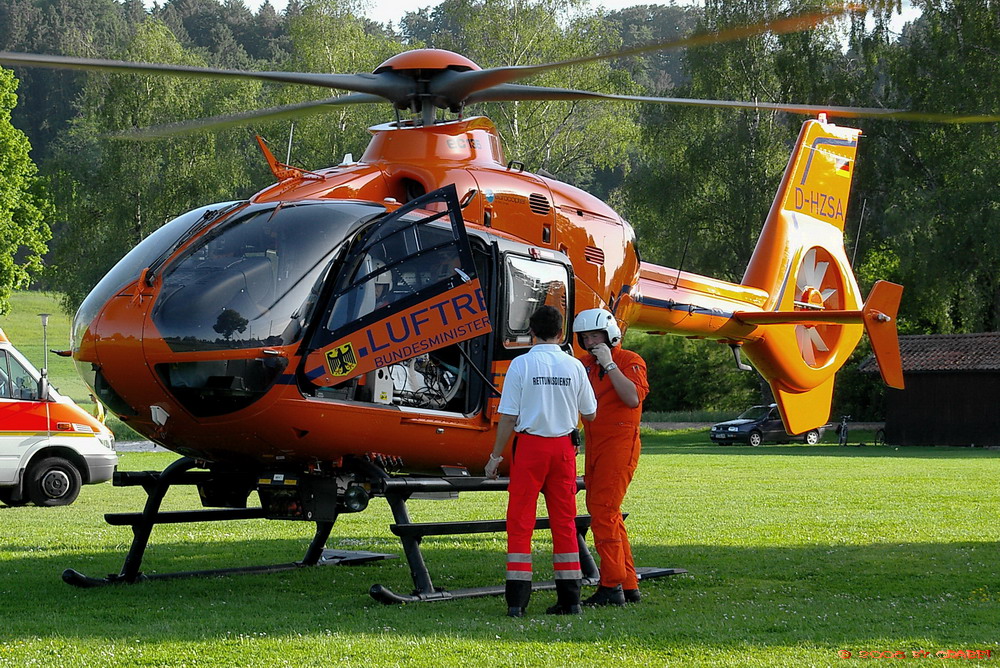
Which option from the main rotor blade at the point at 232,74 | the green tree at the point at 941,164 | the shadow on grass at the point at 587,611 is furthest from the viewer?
the green tree at the point at 941,164

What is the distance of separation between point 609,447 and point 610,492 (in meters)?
0.31

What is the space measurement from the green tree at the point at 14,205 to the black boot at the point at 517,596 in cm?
4477

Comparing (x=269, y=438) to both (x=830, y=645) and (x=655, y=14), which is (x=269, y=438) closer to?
(x=830, y=645)

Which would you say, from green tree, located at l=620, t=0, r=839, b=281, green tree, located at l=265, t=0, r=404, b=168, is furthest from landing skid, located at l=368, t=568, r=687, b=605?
green tree, located at l=620, t=0, r=839, b=281

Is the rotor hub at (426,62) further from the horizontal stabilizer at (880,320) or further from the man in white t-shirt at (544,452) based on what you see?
the horizontal stabilizer at (880,320)

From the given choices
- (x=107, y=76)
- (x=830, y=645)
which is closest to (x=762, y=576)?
(x=830, y=645)

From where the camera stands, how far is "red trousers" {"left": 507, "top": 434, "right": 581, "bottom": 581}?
24.9 feet

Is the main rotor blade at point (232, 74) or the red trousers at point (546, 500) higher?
the main rotor blade at point (232, 74)

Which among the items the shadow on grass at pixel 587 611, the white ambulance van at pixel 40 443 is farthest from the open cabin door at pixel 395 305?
the white ambulance van at pixel 40 443

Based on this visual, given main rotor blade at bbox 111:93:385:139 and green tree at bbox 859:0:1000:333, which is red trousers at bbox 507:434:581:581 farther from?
green tree at bbox 859:0:1000:333

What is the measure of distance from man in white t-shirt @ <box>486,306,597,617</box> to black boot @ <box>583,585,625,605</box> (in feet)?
1.17

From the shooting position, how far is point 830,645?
660 cm

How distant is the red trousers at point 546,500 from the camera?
759cm

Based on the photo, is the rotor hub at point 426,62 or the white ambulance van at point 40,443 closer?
the rotor hub at point 426,62
